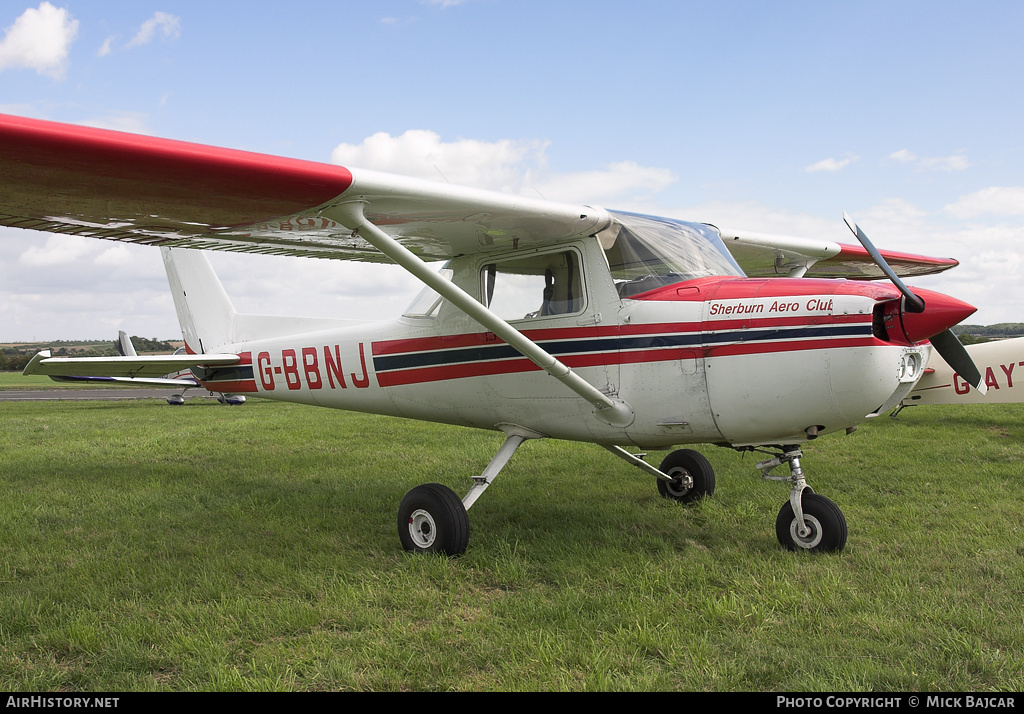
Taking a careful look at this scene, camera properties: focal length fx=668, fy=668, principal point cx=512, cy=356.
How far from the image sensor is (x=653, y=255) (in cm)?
475

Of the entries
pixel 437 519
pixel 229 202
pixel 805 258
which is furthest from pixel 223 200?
pixel 805 258

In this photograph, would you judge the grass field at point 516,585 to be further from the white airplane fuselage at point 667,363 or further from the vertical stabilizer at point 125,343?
the vertical stabilizer at point 125,343

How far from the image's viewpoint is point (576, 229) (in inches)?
187

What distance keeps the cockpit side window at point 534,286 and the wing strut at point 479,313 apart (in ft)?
1.95

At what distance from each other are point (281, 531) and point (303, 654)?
2.39 meters

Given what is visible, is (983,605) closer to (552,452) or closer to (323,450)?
(552,452)

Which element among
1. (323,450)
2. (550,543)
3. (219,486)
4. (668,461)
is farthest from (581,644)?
(323,450)

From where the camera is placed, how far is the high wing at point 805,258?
685 centimetres

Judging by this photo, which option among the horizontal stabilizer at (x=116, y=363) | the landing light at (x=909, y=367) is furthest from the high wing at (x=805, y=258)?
the horizontal stabilizer at (x=116, y=363)

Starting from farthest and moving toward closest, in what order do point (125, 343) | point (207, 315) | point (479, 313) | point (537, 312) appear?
1. point (125, 343)
2. point (207, 315)
3. point (537, 312)
4. point (479, 313)

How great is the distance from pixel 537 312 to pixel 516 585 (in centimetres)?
196

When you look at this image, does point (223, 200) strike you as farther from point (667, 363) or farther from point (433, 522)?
point (667, 363)

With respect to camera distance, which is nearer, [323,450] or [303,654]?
[303,654]

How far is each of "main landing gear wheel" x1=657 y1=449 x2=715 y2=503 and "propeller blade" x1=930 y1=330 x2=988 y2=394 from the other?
2.30 m
